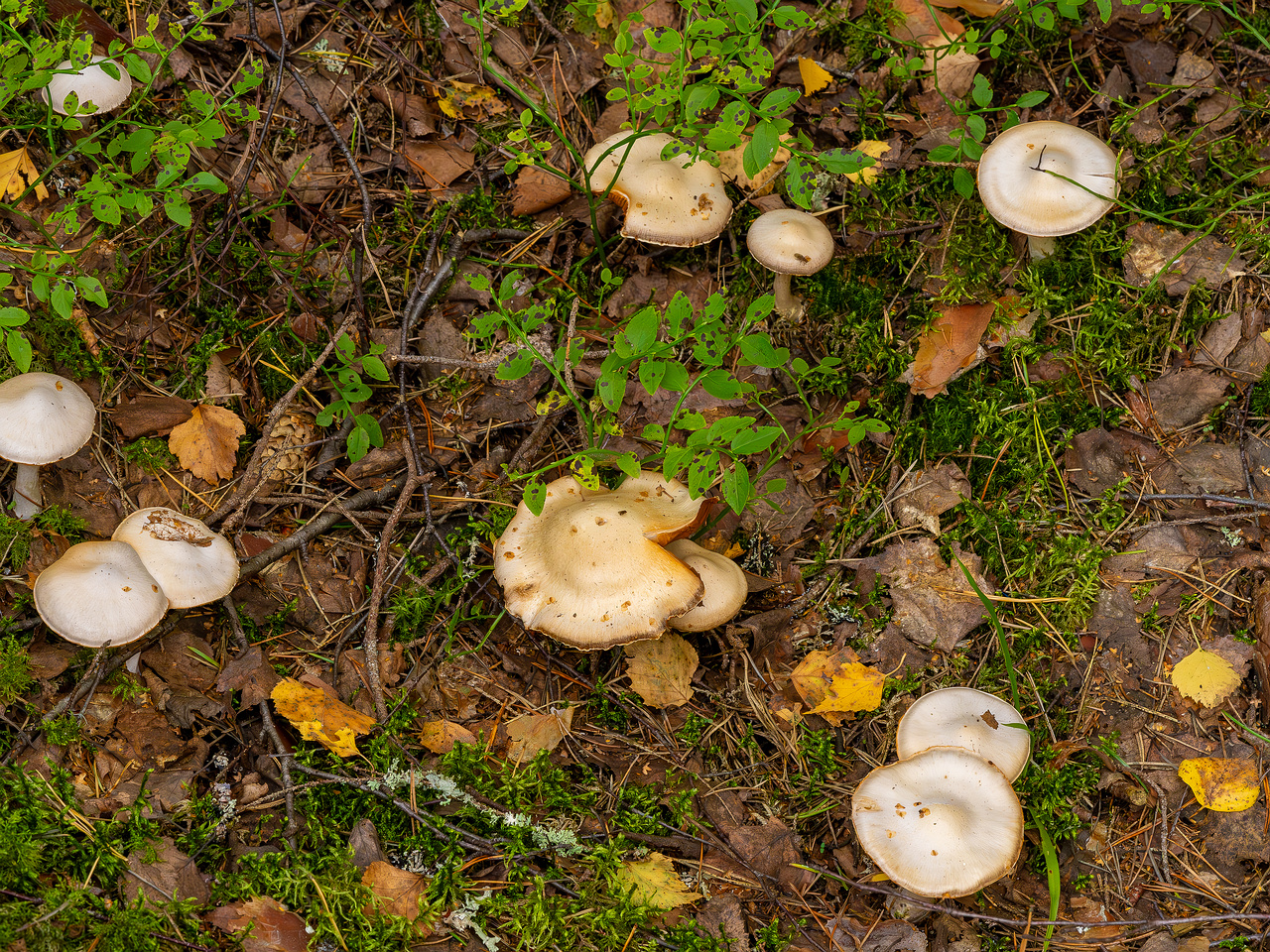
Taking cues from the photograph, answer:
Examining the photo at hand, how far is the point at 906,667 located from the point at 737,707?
0.85m

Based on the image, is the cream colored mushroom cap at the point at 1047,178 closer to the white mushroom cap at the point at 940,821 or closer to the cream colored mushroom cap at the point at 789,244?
the cream colored mushroom cap at the point at 789,244

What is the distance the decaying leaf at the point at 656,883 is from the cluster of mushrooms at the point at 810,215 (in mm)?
2815

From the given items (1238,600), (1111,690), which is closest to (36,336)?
(1111,690)

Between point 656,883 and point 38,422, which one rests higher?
point 38,422

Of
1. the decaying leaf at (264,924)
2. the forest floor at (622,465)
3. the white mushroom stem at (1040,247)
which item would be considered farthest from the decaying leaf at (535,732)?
the white mushroom stem at (1040,247)

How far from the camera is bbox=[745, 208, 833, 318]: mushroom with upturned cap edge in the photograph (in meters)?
4.07

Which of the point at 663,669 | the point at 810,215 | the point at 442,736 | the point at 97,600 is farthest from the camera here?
the point at 810,215

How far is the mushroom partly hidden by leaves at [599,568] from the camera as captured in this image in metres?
3.53

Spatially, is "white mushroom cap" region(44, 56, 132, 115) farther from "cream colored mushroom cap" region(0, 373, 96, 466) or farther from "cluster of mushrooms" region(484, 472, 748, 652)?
"cluster of mushrooms" region(484, 472, 748, 652)

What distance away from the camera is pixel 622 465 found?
11.6 ft

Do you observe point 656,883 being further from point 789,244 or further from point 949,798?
point 789,244

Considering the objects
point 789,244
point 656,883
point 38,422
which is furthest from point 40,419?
point 789,244

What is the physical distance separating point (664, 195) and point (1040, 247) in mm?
2037

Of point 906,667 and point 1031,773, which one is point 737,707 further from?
point 1031,773
